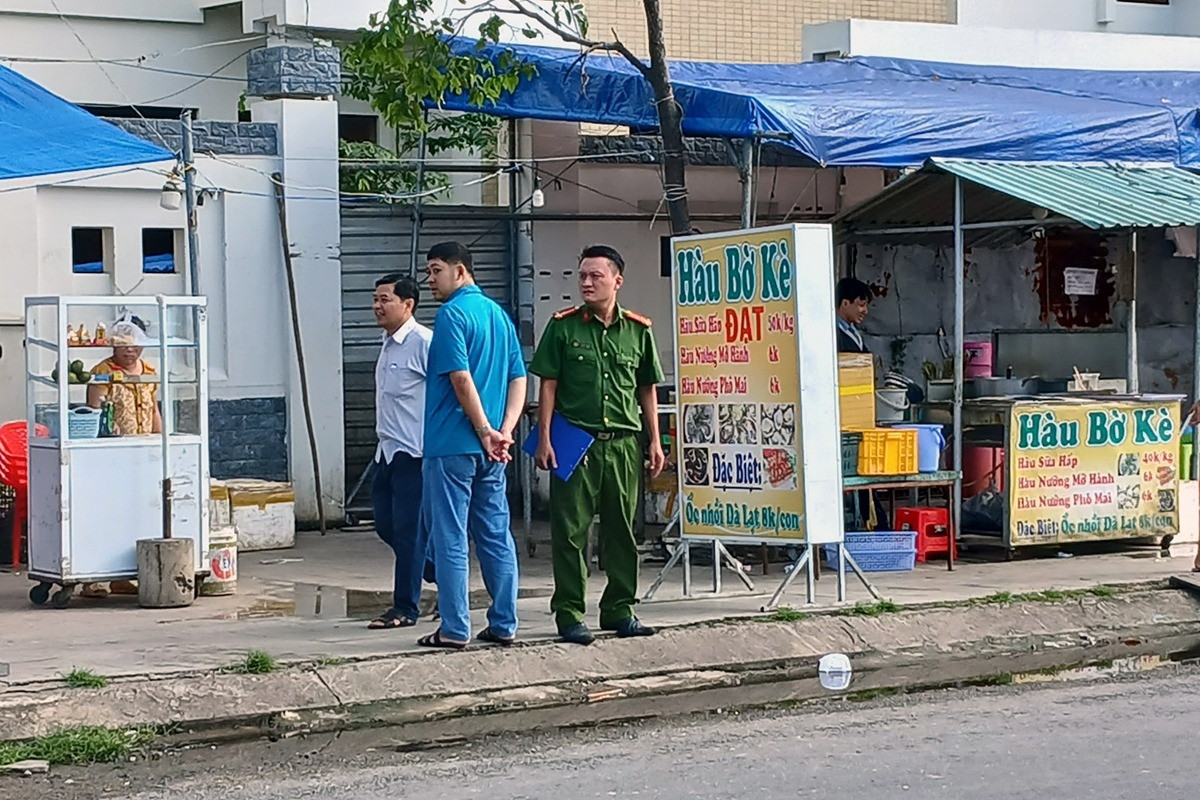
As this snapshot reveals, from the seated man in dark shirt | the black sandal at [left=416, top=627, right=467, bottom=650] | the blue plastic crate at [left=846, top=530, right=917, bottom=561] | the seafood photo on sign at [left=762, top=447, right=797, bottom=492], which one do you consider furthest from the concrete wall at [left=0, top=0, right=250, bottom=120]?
the black sandal at [left=416, top=627, right=467, bottom=650]

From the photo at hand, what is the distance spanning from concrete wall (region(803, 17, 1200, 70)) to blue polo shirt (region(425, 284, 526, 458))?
27.4ft

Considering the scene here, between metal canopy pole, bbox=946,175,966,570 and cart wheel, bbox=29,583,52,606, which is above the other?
metal canopy pole, bbox=946,175,966,570

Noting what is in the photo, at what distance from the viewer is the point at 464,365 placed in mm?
8773

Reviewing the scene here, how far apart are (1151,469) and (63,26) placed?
10428 mm

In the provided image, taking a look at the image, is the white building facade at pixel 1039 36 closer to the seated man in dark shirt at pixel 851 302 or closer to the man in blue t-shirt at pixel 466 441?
the seated man in dark shirt at pixel 851 302

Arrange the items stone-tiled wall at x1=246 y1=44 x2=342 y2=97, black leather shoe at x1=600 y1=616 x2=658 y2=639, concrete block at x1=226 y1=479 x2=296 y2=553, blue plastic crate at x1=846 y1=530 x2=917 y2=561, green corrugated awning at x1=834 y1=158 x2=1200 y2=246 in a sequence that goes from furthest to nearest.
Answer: stone-tiled wall at x1=246 y1=44 x2=342 y2=97
concrete block at x1=226 y1=479 x2=296 y2=553
green corrugated awning at x1=834 y1=158 x2=1200 y2=246
blue plastic crate at x1=846 y1=530 x2=917 y2=561
black leather shoe at x1=600 y1=616 x2=658 y2=639

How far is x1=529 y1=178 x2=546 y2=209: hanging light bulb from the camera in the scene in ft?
49.9

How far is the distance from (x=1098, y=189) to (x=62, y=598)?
7.26 metres

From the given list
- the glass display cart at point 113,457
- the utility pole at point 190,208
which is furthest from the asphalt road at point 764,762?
the utility pole at point 190,208

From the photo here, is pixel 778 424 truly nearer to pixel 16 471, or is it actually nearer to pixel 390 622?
pixel 390 622

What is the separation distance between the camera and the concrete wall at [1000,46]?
16.6m

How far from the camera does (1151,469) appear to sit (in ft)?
42.3

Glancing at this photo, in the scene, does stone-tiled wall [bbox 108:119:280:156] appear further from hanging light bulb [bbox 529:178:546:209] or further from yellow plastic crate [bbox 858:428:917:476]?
yellow plastic crate [bbox 858:428:917:476]

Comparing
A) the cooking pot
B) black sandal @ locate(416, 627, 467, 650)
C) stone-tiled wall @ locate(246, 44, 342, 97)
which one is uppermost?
stone-tiled wall @ locate(246, 44, 342, 97)
